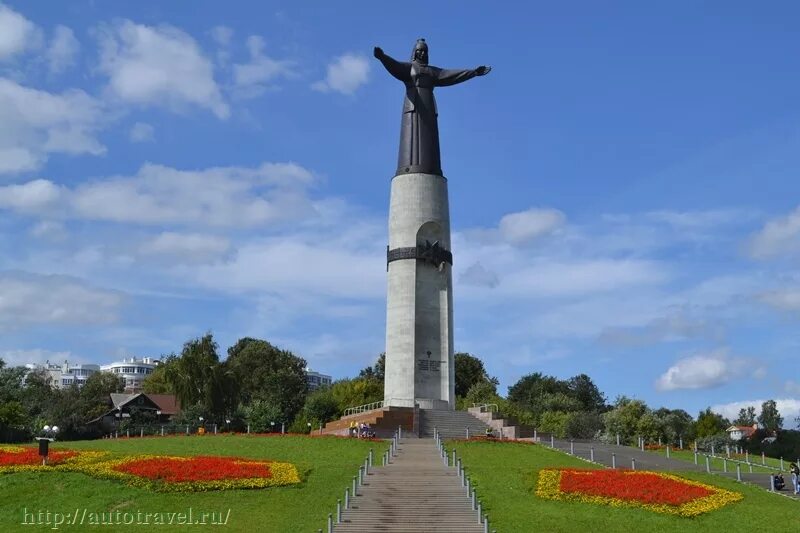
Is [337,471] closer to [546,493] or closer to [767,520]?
[546,493]

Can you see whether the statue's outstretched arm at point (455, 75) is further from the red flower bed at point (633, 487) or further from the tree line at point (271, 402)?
the red flower bed at point (633, 487)

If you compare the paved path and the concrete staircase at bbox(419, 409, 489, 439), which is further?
the concrete staircase at bbox(419, 409, 489, 439)

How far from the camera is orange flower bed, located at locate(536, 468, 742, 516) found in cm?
2671

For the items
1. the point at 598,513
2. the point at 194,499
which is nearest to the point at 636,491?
the point at 598,513

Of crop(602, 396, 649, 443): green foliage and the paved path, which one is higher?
crop(602, 396, 649, 443): green foliage

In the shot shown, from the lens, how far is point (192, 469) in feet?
95.0

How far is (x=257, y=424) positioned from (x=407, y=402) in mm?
11583

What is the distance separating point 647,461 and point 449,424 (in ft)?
39.0

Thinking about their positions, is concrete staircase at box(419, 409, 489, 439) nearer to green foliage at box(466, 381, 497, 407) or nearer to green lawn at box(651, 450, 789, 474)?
green lawn at box(651, 450, 789, 474)

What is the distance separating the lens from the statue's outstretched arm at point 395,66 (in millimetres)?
54000

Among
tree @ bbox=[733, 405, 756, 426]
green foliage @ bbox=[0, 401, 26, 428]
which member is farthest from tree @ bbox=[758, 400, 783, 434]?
green foliage @ bbox=[0, 401, 26, 428]

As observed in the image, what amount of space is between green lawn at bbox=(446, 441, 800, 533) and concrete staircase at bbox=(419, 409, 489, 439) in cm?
1300

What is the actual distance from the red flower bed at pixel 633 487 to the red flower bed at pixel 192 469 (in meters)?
9.84

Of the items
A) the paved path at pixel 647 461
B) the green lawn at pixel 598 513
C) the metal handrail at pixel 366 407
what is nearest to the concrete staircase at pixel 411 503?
the green lawn at pixel 598 513
